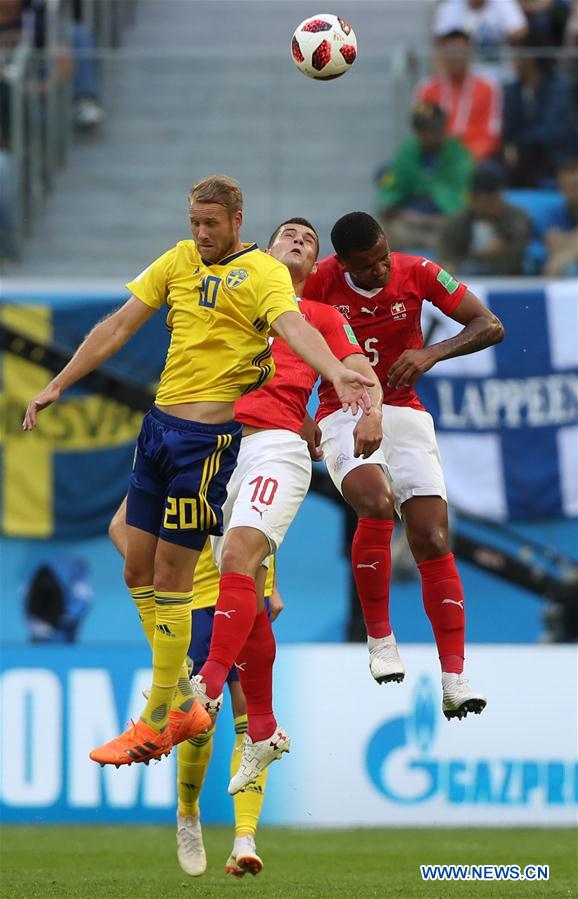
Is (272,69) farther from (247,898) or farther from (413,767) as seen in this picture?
(247,898)

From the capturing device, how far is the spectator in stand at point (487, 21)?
16.4m

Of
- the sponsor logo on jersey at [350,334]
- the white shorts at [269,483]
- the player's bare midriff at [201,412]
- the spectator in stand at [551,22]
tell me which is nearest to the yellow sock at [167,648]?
the white shorts at [269,483]

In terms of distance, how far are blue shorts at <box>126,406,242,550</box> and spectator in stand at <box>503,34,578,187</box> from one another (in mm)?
7863

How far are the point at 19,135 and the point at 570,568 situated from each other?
6.33 metres

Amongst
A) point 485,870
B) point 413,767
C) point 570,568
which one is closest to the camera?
point 485,870

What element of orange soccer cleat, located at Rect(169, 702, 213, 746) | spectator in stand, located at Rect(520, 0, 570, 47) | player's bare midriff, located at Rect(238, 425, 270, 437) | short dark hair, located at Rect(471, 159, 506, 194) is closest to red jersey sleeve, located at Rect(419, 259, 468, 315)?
player's bare midriff, located at Rect(238, 425, 270, 437)

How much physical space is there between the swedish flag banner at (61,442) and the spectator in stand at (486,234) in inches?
108

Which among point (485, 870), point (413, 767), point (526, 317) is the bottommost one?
point (413, 767)

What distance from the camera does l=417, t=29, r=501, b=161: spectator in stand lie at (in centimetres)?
1558

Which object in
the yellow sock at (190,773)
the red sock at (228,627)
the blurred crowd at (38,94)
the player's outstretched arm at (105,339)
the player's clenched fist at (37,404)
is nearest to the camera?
the player's clenched fist at (37,404)

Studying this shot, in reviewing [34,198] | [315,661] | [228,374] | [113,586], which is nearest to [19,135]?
[34,198]

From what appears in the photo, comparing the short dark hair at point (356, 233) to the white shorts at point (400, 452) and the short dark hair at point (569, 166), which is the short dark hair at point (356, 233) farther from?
the short dark hair at point (569, 166)

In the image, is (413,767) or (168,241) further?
(168,241)

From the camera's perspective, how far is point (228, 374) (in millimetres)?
8492
